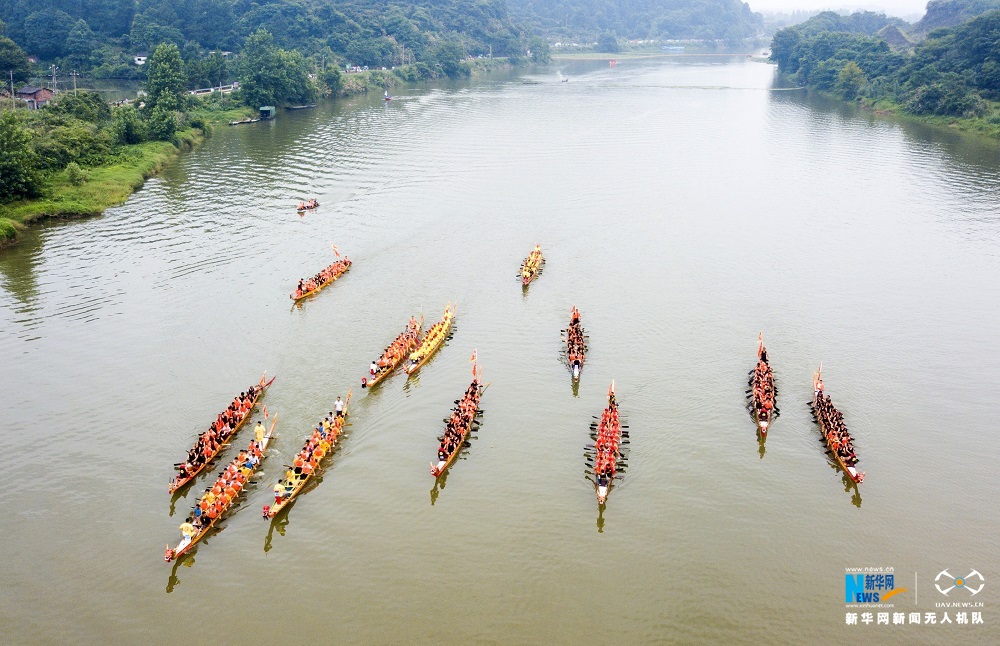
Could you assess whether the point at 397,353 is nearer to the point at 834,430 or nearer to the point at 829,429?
the point at 829,429

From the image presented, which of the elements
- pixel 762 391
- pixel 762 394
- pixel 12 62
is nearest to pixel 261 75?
pixel 12 62

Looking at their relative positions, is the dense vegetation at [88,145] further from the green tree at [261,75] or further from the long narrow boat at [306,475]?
the long narrow boat at [306,475]

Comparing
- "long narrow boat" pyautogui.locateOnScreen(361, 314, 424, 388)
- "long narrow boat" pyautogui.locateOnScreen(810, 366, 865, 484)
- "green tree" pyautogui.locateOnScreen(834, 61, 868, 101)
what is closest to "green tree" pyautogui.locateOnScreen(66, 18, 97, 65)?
"long narrow boat" pyautogui.locateOnScreen(361, 314, 424, 388)

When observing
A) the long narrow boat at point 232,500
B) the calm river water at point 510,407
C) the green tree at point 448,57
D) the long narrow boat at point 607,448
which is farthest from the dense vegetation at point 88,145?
the green tree at point 448,57

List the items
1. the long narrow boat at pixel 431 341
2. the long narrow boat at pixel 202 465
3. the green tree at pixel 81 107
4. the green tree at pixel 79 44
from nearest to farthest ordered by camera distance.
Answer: the long narrow boat at pixel 202 465, the long narrow boat at pixel 431 341, the green tree at pixel 81 107, the green tree at pixel 79 44

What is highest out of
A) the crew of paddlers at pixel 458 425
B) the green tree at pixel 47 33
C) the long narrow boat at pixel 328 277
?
the green tree at pixel 47 33

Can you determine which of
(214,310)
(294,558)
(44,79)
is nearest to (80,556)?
(294,558)
